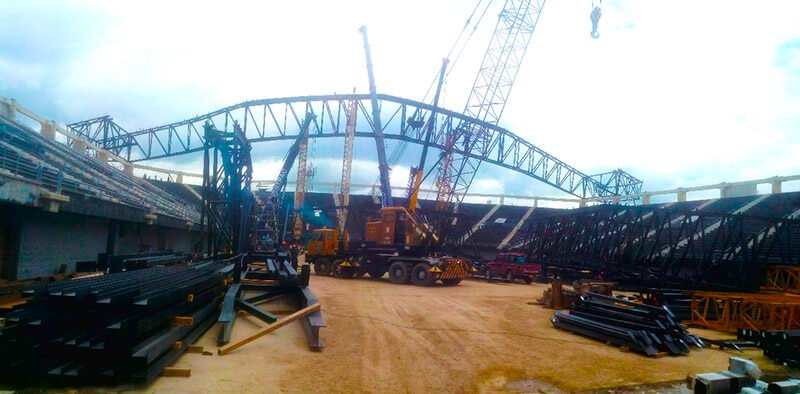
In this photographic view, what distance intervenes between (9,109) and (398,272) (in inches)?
755

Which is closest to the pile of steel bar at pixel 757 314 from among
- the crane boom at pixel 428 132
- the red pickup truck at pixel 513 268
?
the red pickup truck at pixel 513 268

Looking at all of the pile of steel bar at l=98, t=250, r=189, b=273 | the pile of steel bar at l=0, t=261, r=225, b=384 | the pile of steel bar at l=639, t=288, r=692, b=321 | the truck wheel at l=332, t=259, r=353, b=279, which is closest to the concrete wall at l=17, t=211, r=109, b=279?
the pile of steel bar at l=98, t=250, r=189, b=273

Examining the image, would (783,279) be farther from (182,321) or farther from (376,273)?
(182,321)

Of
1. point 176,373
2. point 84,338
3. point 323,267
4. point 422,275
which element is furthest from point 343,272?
point 84,338

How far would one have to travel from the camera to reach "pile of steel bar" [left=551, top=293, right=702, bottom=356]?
32.8 feet

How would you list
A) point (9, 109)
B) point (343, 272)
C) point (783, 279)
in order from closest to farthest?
point (783, 279), point (9, 109), point (343, 272)

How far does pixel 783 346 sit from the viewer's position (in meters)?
9.39

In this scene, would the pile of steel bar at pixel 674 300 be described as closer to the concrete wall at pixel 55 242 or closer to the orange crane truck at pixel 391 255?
the orange crane truck at pixel 391 255

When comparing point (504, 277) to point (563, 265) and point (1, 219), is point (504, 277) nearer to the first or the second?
point (563, 265)

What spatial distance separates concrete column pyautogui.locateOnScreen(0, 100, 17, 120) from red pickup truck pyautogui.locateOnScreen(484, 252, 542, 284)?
25906 mm

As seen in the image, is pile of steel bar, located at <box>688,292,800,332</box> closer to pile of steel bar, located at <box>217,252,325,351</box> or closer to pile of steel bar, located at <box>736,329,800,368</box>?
pile of steel bar, located at <box>736,329,800,368</box>

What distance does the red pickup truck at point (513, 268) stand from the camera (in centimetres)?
2784

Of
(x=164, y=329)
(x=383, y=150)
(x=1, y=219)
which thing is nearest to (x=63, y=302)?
(x=164, y=329)

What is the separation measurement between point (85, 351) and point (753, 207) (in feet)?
122
